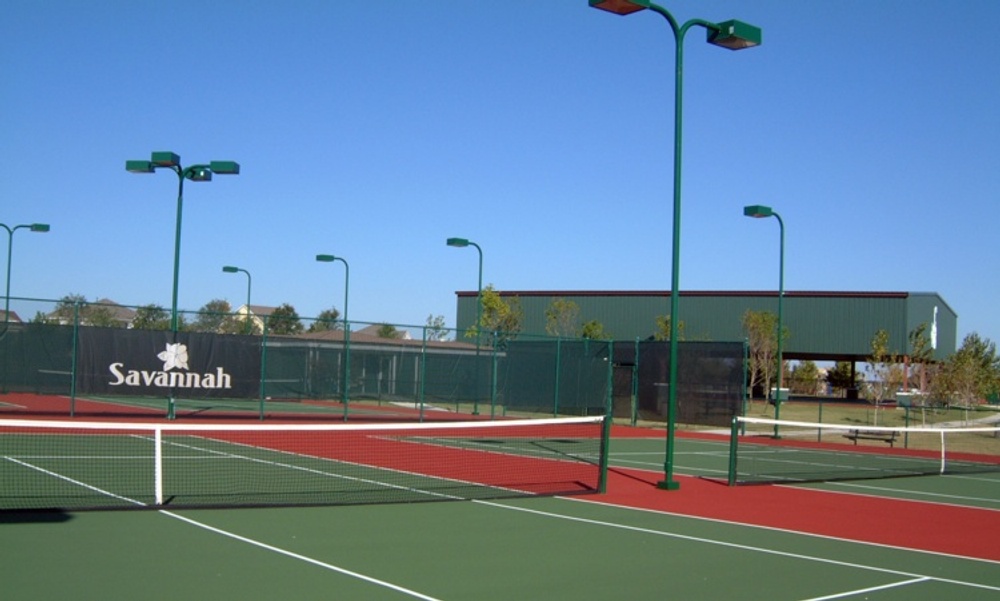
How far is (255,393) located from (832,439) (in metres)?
16.9

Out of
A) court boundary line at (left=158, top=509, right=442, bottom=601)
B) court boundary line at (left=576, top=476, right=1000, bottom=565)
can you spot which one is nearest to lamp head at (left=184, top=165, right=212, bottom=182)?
court boundary line at (left=576, top=476, right=1000, bottom=565)

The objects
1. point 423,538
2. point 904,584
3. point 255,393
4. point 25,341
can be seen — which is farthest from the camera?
point 255,393

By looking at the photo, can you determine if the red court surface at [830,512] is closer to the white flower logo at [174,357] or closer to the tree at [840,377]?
the white flower logo at [174,357]

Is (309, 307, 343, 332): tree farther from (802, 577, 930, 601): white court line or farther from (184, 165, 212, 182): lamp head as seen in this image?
(802, 577, 930, 601): white court line

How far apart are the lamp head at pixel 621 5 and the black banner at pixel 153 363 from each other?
1416 cm

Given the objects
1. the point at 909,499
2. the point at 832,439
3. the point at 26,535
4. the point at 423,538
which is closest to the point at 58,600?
the point at 26,535

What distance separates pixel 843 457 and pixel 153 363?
1548 centimetres

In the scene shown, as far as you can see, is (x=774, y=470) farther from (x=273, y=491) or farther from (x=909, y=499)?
(x=273, y=491)

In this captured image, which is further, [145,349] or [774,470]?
[145,349]

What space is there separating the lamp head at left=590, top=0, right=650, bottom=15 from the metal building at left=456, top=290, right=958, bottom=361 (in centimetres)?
4765

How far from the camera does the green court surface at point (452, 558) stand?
782cm

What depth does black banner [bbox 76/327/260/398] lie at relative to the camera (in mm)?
23828

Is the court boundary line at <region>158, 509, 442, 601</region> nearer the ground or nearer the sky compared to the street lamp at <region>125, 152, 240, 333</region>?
nearer the ground

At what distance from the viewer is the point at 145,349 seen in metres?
24.1
